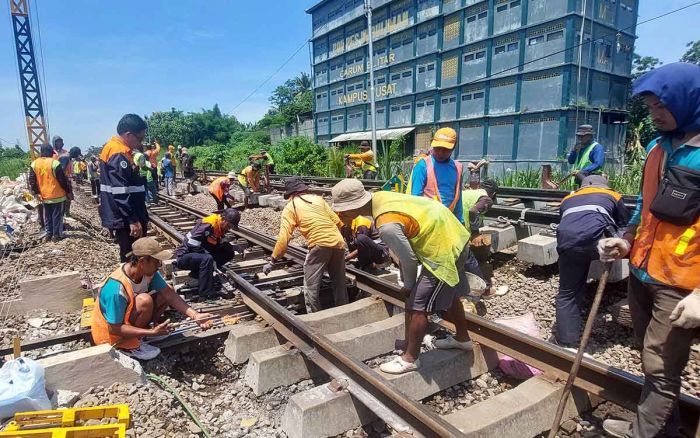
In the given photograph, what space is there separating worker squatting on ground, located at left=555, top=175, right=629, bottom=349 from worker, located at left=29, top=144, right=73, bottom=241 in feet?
27.5

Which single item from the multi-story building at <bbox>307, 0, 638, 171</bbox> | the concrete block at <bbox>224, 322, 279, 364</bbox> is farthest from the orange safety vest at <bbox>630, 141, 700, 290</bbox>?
the multi-story building at <bbox>307, 0, 638, 171</bbox>

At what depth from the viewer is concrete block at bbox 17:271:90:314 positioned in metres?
4.80

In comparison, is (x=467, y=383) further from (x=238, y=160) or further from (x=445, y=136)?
(x=238, y=160)

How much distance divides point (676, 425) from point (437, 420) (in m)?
1.30

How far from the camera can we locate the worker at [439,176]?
4336mm

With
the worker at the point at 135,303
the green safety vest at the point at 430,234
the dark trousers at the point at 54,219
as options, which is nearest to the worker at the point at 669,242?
the green safety vest at the point at 430,234

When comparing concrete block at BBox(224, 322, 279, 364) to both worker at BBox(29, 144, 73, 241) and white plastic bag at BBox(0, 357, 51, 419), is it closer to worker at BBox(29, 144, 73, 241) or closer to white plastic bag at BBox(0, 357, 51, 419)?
white plastic bag at BBox(0, 357, 51, 419)

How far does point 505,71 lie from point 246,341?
2388 centimetres

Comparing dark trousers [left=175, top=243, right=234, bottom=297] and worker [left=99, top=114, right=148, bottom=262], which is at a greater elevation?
worker [left=99, top=114, right=148, bottom=262]

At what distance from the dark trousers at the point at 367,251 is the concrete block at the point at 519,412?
111 inches

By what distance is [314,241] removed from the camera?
14.6ft

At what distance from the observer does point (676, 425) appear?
93.0 inches

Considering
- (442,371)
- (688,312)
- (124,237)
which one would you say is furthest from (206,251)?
(688,312)

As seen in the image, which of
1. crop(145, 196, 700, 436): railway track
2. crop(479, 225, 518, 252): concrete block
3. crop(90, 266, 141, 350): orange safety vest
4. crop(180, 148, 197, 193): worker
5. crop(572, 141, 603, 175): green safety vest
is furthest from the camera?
→ crop(180, 148, 197, 193): worker
